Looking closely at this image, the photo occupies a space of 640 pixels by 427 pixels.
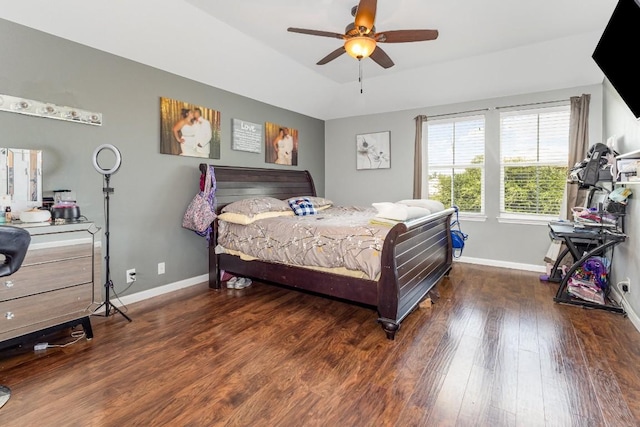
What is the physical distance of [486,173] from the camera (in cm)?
482

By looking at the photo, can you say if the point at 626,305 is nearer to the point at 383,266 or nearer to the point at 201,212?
the point at 383,266

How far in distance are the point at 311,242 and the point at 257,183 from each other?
1.84 m

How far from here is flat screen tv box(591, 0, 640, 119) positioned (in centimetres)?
210

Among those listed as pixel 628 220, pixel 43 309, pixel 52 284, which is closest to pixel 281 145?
pixel 52 284

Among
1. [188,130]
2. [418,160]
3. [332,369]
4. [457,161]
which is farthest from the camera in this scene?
[418,160]

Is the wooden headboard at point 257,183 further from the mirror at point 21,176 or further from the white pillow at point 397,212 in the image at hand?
the white pillow at point 397,212

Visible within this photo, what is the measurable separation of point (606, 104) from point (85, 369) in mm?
5805

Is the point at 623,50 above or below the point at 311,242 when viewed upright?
above

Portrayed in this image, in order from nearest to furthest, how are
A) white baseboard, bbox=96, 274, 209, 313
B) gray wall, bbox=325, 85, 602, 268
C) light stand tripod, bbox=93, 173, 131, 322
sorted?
light stand tripod, bbox=93, 173, 131, 322 → white baseboard, bbox=96, 274, 209, 313 → gray wall, bbox=325, 85, 602, 268

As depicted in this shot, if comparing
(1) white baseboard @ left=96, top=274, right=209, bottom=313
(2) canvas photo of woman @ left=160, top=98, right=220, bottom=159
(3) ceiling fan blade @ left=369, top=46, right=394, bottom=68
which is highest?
(3) ceiling fan blade @ left=369, top=46, right=394, bottom=68

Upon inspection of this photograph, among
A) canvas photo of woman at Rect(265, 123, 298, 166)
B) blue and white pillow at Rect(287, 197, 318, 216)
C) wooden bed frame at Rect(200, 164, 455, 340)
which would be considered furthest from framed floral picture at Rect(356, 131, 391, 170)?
blue and white pillow at Rect(287, 197, 318, 216)

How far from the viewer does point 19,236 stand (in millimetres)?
1714

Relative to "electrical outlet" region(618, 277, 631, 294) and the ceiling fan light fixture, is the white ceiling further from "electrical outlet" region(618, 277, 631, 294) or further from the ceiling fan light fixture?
"electrical outlet" region(618, 277, 631, 294)

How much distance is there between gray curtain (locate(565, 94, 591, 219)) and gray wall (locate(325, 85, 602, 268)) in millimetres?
120
